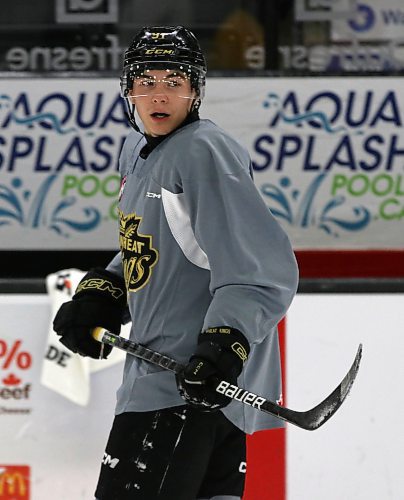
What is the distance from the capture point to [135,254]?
196 centimetres

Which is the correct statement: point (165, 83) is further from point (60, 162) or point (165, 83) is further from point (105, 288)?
point (60, 162)

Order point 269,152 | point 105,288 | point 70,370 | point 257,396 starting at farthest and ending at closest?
1. point 269,152
2. point 70,370
3. point 105,288
4. point 257,396

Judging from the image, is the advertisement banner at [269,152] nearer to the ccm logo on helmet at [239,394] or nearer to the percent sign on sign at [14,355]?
the percent sign on sign at [14,355]

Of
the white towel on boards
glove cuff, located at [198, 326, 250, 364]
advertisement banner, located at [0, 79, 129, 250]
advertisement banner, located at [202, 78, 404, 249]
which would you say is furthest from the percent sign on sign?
glove cuff, located at [198, 326, 250, 364]

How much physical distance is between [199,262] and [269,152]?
227 centimetres

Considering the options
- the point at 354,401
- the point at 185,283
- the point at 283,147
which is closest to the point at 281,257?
the point at 185,283

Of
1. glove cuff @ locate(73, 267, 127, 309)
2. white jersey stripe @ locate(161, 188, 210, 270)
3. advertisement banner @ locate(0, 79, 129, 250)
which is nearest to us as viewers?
white jersey stripe @ locate(161, 188, 210, 270)

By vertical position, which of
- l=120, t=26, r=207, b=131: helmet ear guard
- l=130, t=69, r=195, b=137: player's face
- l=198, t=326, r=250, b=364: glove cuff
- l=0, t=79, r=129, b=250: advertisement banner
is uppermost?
l=120, t=26, r=207, b=131: helmet ear guard

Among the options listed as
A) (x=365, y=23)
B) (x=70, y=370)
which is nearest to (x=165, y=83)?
(x=70, y=370)

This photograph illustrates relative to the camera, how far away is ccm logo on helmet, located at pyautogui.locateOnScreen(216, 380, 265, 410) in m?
1.79

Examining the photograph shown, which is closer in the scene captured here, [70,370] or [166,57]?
[166,57]

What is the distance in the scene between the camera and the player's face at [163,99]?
6.41 ft

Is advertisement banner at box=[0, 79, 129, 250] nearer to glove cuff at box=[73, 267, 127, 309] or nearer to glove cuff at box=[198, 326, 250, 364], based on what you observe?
glove cuff at box=[73, 267, 127, 309]

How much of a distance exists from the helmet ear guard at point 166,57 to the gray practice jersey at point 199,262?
4.1 inches
